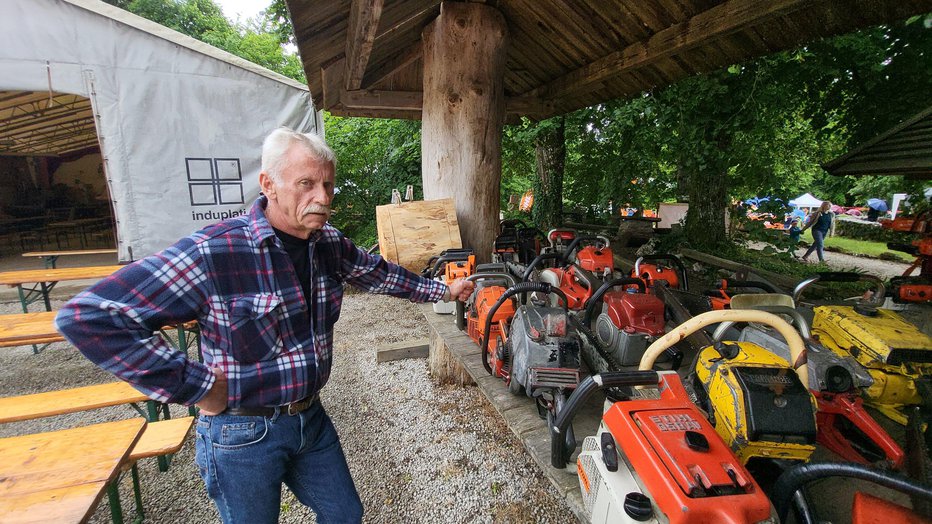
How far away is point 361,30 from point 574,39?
2253 mm

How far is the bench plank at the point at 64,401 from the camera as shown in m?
2.47

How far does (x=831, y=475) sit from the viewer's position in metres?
0.97

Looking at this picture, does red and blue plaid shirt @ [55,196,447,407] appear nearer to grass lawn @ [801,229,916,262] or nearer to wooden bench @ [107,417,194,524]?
wooden bench @ [107,417,194,524]

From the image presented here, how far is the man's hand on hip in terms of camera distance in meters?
1.24

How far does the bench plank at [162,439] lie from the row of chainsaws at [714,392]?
1991 mm

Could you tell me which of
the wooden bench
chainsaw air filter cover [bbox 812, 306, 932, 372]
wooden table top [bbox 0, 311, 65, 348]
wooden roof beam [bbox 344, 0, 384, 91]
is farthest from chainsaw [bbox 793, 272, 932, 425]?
wooden table top [bbox 0, 311, 65, 348]

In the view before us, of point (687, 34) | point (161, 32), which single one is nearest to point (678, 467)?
point (687, 34)

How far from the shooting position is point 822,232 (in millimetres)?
10344

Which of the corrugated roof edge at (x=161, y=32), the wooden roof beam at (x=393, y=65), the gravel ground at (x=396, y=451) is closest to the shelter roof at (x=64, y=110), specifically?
the corrugated roof edge at (x=161, y=32)

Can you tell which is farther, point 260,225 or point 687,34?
point 687,34

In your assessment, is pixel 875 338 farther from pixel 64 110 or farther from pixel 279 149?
pixel 64 110

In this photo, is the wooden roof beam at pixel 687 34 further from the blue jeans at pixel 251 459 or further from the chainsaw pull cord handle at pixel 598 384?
the blue jeans at pixel 251 459

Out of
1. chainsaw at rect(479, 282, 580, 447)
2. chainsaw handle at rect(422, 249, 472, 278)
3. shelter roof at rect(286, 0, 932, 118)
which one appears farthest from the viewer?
chainsaw handle at rect(422, 249, 472, 278)

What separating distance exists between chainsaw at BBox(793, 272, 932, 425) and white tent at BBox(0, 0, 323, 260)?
6.72m
